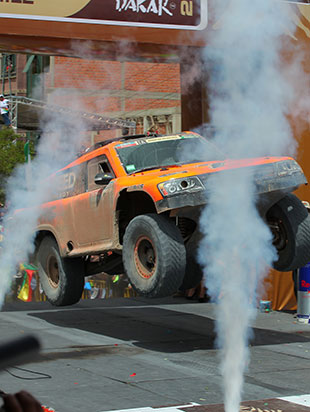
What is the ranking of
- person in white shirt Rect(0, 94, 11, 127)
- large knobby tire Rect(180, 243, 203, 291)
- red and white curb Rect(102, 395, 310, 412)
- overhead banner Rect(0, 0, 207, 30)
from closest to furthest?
red and white curb Rect(102, 395, 310, 412) < large knobby tire Rect(180, 243, 203, 291) < overhead banner Rect(0, 0, 207, 30) < person in white shirt Rect(0, 94, 11, 127)

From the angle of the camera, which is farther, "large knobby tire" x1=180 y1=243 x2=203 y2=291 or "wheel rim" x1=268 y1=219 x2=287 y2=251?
"large knobby tire" x1=180 y1=243 x2=203 y2=291

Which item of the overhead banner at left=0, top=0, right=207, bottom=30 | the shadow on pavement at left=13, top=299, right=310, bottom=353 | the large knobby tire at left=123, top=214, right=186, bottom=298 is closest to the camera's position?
the large knobby tire at left=123, top=214, right=186, bottom=298

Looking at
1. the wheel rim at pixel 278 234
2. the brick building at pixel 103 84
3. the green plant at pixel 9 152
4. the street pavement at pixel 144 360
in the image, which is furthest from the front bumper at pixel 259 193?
the green plant at pixel 9 152

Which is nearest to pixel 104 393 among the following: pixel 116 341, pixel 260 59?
pixel 116 341

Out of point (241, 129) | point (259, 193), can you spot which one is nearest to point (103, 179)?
point (241, 129)

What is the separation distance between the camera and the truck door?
9461 millimetres

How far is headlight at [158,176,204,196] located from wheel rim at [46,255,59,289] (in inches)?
131

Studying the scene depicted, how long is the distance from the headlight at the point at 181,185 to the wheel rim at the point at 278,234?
44.3 inches

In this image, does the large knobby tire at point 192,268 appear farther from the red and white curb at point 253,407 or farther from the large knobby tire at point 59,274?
the red and white curb at point 253,407

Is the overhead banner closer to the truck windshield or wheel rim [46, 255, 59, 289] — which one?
the truck windshield

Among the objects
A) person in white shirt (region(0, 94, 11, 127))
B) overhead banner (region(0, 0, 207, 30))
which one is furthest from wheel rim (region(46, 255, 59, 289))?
person in white shirt (region(0, 94, 11, 127))

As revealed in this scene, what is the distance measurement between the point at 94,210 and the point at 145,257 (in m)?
1.53

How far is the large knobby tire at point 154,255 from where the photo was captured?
26.7 feet

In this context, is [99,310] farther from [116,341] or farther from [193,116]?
Answer: [193,116]
